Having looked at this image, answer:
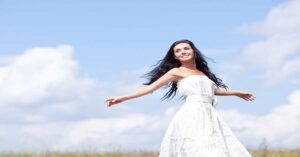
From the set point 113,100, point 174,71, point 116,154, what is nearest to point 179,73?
point 174,71

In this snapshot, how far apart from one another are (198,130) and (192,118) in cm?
20

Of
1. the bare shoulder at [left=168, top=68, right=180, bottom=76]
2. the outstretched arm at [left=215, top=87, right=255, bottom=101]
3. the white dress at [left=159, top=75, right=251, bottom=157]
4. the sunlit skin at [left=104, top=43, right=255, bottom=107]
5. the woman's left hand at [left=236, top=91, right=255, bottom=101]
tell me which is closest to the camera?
the white dress at [left=159, top=75, right=251, bottom=157]

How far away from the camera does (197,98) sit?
9547mm

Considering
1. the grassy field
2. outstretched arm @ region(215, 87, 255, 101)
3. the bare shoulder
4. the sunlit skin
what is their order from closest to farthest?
1. the sunlit skin
2. the bare shoulder
3. outstretched arm @ region(215, 87, 255, 101)
4. the grassy field

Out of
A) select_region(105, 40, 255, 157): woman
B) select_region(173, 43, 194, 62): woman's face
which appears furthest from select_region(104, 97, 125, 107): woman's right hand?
select_region(173, 43, 194, 62): woman's face

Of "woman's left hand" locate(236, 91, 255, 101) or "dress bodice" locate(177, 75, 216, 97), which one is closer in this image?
"dress bodice" locate(177, 75, 216, 97)

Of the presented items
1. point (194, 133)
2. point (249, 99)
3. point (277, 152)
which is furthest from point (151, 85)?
point (277, 152)

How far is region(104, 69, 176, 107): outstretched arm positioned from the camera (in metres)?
9.28

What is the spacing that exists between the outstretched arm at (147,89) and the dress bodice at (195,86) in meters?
0.18

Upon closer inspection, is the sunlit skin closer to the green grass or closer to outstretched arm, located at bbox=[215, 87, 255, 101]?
outstretched arm, located at bbox=[215, 87, 255, 101]

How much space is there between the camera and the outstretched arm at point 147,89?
9.28m

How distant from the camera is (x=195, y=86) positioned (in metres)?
9.55

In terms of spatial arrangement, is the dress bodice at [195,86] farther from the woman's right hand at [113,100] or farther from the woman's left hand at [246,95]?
the woman's left hand at [246,95]

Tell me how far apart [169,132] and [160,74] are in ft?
3.81
